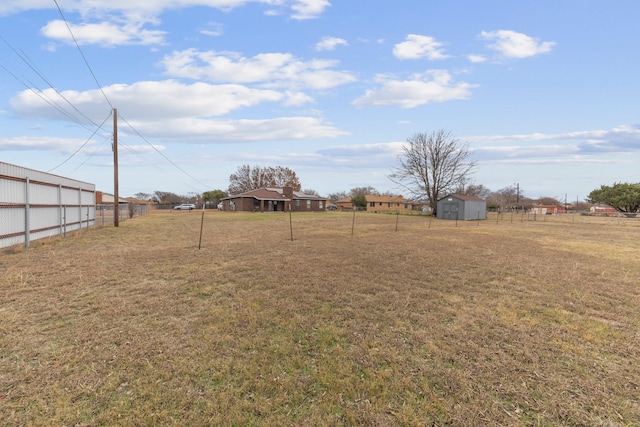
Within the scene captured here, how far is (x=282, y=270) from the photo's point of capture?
7395 mm

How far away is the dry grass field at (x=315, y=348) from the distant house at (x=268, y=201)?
36617 millimetres

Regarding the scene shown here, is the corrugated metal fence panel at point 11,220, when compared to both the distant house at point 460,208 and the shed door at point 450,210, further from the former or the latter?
the shed door at point 450,210

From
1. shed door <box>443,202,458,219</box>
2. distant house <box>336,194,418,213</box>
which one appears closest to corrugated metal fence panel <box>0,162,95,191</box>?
shed door <box>443,202,458,219</box>

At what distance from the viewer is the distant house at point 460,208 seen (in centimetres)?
3381

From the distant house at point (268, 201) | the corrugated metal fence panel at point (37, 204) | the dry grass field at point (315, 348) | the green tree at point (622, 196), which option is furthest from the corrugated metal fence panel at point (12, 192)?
the green tree at point (622, 196)

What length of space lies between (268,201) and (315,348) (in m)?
42.1

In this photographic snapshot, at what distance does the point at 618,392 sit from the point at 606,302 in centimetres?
339

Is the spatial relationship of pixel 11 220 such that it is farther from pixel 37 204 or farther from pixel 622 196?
pixel 622 196

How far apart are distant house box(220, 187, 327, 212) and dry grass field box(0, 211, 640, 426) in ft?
120

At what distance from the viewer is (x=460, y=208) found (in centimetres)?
3391

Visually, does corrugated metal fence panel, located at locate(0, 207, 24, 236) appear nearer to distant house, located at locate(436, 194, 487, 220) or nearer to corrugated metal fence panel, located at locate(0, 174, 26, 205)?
corrugated metal fence panel, located at locate(0, 174, 26, 205)

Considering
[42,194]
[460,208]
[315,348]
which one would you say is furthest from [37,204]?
[460,208]

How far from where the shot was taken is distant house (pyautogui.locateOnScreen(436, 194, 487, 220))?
33812 millimetres

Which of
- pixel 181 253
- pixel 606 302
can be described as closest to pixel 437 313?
pixel 606 302
